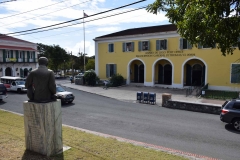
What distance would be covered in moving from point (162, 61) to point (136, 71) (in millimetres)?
4607

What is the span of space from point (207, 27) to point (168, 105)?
42.0ft

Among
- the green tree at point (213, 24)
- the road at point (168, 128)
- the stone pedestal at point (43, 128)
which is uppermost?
the green tree at point (213, 24)

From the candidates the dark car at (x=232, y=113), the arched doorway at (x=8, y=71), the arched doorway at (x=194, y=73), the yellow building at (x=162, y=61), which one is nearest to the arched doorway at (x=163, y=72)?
the yellow building at (x=162, y=61)

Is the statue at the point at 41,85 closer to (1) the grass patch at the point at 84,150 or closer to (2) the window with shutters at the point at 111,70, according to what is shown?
(1) the grass patch at the point at 84,150

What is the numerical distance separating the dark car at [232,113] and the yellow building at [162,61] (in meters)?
13.1

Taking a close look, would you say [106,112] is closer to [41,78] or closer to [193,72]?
[41,78]

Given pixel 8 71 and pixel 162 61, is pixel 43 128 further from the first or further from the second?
pixel 8 71

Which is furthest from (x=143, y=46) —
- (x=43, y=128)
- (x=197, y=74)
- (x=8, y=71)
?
(x=8, y=71)

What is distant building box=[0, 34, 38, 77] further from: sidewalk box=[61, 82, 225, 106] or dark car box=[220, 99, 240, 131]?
dark car box=[220, 99, 240, 131]

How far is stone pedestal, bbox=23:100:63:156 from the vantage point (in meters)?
5.94

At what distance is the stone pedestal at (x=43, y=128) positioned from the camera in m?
5.94

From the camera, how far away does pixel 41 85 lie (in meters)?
6.18

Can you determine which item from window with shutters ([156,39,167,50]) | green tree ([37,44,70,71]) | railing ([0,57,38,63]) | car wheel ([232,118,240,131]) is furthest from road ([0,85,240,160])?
green tree ([37,44,70,71])

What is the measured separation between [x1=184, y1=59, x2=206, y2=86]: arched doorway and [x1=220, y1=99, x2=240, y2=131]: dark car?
16.5m
